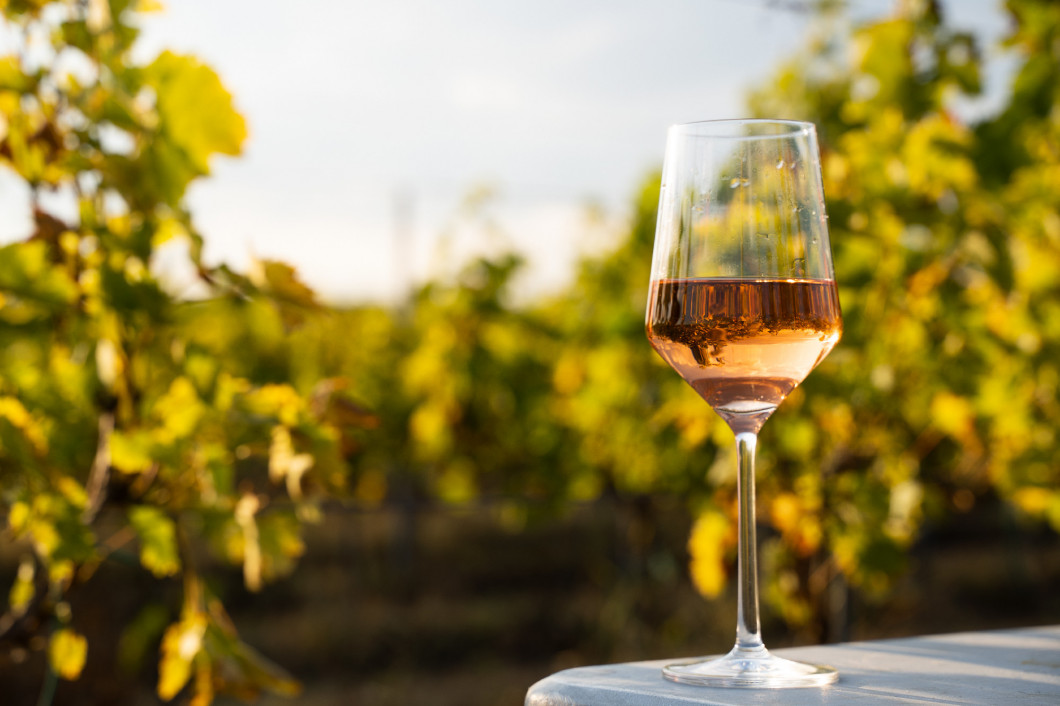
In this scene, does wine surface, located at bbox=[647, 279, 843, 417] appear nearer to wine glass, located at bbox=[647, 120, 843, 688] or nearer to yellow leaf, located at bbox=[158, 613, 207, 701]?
wine glass, located at bbox=[647, 120, 843, 688]

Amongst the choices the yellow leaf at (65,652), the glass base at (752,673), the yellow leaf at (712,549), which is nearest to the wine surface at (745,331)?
the glass base at (752,673)

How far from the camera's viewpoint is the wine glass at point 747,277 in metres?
1.06

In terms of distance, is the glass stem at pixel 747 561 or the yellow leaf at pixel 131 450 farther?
the yellow leaf at pixel 131 450

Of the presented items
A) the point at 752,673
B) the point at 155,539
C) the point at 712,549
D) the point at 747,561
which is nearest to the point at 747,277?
the point at 747,561

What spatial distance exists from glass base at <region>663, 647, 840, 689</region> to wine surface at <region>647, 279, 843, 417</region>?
0.82 ft

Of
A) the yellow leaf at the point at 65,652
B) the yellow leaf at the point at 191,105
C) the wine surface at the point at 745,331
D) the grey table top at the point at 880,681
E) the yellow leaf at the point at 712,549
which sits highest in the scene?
the yellow leaf at the point at 191,105

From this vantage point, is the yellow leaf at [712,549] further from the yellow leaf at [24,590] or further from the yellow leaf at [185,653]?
the yellow leaf at [24,590]

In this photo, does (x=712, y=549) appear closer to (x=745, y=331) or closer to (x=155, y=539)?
A: (x=155, y=539)

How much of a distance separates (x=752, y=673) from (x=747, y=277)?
384 mm

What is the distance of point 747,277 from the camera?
41.8 inches

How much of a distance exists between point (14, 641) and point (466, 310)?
4.67 meters

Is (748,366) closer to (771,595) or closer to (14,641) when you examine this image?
(14,641)

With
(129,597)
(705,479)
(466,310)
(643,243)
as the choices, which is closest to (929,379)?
(643,243)

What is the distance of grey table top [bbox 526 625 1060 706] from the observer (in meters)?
0.95
